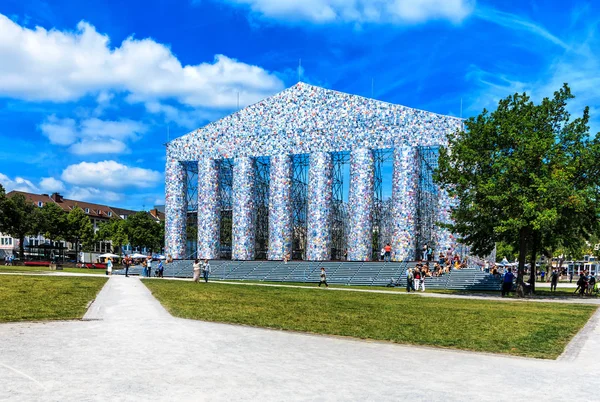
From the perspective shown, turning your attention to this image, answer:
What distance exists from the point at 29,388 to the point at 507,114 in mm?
27724

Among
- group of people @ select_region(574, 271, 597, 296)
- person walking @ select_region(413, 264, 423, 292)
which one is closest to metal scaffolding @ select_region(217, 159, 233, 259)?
person walking @ select_region(413, 264, 423, 292)

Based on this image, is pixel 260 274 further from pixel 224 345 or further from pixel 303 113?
pixel 224 345

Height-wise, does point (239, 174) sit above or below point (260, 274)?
above

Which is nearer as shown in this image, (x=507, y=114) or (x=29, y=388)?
(x=29, y=388)

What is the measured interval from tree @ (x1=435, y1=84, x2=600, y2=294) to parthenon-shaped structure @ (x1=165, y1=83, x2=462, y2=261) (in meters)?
14.1

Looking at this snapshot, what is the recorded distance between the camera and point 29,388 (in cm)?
658

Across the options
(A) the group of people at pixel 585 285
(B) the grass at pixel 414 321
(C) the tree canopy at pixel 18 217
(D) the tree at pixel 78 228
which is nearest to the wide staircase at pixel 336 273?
(A) the group of people at pixel 585 285

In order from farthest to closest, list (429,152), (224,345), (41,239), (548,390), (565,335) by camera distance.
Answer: (41,239) → (429,152) → (565,335) → (224,345) → (548,390)

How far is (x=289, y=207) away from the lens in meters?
49.4

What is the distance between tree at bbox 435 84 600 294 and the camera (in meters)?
27.0

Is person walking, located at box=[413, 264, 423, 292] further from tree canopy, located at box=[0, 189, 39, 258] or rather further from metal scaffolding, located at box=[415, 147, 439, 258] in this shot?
tree canopy, located at box=[0, 189, 39, 258]

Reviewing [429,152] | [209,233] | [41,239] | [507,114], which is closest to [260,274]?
[209,233]

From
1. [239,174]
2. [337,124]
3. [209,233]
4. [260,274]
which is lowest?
[260,274]

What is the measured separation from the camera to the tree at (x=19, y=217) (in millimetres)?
72500
